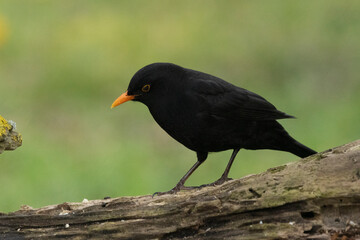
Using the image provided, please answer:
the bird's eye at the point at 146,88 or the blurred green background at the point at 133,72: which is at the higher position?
the blurred green background at the point at 133,72

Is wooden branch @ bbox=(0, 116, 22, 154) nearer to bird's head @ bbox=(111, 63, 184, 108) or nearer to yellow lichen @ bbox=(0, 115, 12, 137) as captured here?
yellow lichen @ bbox=(0, 115, 12, 137)

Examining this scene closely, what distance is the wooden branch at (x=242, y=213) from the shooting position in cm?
523

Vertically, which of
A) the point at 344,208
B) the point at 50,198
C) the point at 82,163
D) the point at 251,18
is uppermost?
the point at 251,18

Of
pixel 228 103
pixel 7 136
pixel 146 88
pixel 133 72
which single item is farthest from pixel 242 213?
pixel 133 72

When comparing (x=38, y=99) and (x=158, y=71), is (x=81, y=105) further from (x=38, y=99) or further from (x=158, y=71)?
(x=158, y=71)

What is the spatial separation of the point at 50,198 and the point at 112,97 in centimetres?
351

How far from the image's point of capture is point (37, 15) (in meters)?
15.9

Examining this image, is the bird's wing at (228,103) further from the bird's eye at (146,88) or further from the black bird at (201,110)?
the bird's eye at (146,88)

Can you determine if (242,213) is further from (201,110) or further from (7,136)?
(7,136)

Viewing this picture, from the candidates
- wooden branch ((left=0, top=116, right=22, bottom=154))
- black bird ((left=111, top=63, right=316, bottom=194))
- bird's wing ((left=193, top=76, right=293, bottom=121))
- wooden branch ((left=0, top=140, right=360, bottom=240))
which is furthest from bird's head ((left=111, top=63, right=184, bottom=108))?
wooden branch ((left=0, top=140, right=360, bottom=240))

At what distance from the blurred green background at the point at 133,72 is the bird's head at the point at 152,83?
10.9 ft

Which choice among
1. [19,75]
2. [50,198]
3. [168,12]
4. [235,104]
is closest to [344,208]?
[235,104]

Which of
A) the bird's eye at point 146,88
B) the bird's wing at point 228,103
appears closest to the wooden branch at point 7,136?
the bird's eye at point 146,88

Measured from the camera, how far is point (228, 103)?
21.8 feet
